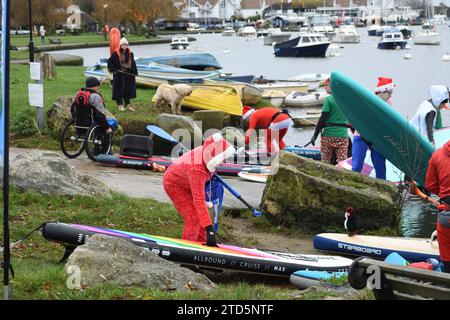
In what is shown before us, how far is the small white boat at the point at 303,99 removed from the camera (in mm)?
30350

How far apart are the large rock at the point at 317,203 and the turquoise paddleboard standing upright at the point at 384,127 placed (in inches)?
56.3

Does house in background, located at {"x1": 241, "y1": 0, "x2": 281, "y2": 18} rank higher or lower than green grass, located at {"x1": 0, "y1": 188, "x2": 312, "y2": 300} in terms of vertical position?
higher

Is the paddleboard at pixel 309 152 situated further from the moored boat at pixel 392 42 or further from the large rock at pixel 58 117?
the moored boat at pixel 392 42

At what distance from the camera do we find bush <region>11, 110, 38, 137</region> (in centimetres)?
1555

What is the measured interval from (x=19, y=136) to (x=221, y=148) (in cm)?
812

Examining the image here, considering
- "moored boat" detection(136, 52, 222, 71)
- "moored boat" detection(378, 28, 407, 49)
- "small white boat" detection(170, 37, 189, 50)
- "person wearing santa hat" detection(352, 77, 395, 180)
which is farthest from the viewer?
"moored boat" detection(378, 28, 407, 49)

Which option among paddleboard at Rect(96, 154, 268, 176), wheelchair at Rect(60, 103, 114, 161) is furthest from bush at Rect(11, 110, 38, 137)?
paddleboard at Rect(96, 154, 268, 176)

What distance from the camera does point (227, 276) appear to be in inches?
348

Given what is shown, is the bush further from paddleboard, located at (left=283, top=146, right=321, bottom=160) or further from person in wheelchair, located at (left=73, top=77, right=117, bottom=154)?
paddleboard, located at (left=283, top=146, right=321, bottom=160)

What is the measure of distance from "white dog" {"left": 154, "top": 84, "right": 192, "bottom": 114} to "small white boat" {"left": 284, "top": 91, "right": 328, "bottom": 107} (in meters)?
11.5

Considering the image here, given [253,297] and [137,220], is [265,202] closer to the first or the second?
[137,220]

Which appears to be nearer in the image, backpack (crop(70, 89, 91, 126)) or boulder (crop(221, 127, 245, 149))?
backpack (crop(70, 89, 91, 126))

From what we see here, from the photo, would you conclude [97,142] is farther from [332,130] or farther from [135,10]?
[135,10]

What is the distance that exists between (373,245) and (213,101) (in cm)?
1266
